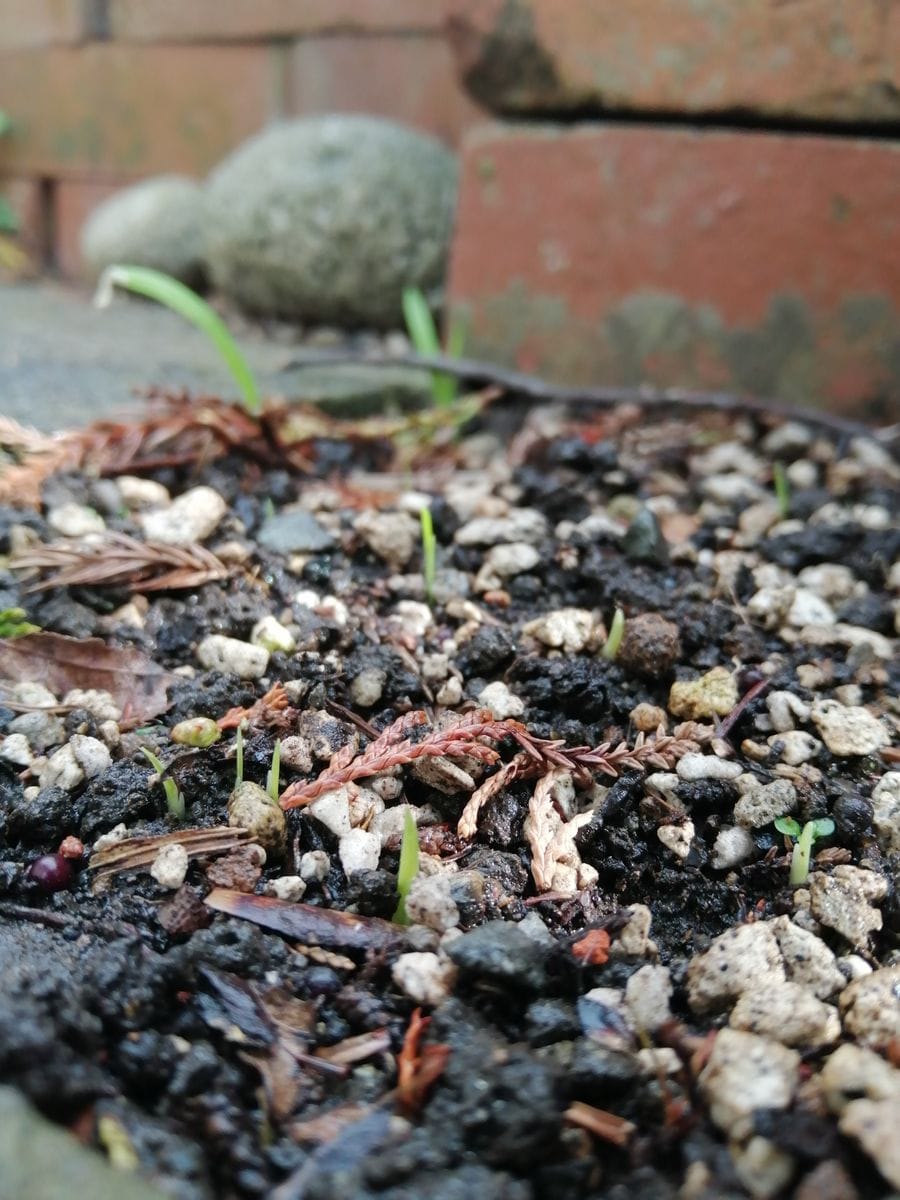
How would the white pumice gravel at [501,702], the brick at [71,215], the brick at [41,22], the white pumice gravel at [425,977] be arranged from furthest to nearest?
1. the brick at [71,215]
2. the brick at [41,22]
3. the white pumice gravel at [501,702]
4. the white pumice gravel at [425,977]

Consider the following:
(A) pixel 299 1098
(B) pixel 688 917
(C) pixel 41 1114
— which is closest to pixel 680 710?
(B) pixel 688 917

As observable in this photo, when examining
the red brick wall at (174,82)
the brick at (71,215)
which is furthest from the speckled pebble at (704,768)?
the brick at (71,215)

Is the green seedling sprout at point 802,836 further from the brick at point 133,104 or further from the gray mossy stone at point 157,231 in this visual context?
the brick at point 133,104

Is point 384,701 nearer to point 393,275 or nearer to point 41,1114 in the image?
point 41,1114

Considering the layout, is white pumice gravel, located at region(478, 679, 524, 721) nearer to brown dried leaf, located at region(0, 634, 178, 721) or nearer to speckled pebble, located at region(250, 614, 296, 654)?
speckled pebble, located at region(250, 614, 296, 654)

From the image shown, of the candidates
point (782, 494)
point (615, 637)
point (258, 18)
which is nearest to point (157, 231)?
point (258, 18)

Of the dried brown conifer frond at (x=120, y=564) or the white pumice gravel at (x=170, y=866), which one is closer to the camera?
the white pumice gravel at (x=170, y=866)
